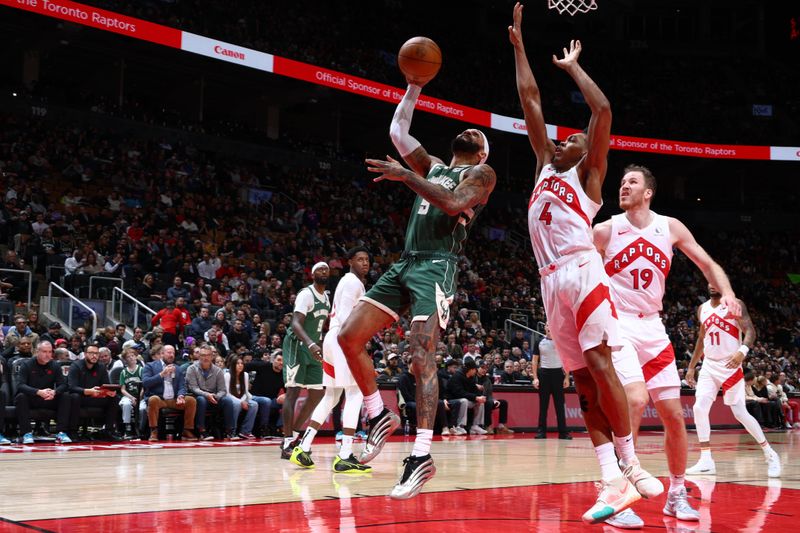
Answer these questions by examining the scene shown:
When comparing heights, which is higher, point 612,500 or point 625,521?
point 612,500

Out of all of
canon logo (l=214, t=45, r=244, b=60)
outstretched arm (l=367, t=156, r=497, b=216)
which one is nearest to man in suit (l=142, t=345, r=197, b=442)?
outstretched arm (l=367, t=156, r=497, b=216)

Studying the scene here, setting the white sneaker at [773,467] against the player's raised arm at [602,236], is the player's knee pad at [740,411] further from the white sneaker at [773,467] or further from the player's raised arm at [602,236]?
the player's raised arm at [602,236]

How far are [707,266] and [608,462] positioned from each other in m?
1.48

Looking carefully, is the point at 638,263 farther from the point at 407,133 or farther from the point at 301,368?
the point at 301,368

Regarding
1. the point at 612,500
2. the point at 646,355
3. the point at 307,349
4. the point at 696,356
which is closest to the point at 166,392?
the point at 307,349

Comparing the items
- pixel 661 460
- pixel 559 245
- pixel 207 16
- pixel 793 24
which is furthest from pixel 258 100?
pixel 559 245

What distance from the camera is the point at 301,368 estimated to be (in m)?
8.64

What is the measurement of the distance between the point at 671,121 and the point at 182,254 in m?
22.1

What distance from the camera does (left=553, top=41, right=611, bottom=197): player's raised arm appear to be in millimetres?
4406

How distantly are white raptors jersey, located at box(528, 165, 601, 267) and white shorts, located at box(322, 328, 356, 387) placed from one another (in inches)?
133

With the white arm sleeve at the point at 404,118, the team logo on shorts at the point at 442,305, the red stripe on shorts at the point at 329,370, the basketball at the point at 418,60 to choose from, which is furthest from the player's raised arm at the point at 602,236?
the red stripe on shorts at the point at 329,370

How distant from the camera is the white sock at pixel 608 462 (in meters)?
4.19

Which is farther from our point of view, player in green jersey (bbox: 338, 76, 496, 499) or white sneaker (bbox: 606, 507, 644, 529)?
player in green jersey (bbox: 338, 76, 496, 499)

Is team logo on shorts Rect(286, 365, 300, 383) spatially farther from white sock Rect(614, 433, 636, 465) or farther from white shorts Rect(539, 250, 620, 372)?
white sock Rect(614, 433, 636, 465)
